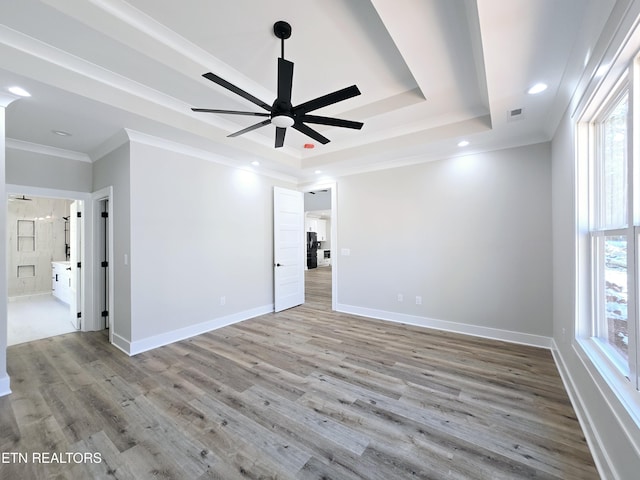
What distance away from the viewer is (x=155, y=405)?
2.27 metres

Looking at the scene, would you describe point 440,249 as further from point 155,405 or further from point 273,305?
point 155,405

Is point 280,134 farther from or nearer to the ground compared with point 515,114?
nearer to the ground

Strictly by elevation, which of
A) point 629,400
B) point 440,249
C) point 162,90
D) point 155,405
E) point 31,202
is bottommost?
point 155,405

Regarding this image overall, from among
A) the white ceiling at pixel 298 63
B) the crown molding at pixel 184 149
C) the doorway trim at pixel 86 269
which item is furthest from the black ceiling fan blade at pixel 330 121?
the doorway trim at pixel 86 269

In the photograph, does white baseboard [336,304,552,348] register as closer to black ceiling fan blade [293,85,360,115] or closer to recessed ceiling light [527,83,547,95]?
recessed ceiling light [527,83,547,95]

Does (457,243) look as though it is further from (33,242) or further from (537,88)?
(33,242)

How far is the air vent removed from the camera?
8.95ft

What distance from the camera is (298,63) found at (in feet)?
8.25

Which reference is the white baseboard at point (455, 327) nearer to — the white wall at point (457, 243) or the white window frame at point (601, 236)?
the white wall at point (457, 243)

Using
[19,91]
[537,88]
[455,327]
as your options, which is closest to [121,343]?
[19,91]

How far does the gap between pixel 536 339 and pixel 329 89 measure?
4.00 m

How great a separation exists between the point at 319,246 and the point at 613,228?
12117 mm

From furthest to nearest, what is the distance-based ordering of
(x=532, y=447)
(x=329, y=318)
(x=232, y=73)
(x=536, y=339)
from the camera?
(x=329, y=318)
(x=536, y=339)
(x=232, y=73)
(x=532, y=447)

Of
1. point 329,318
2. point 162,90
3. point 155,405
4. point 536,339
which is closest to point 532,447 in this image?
point 536,339
